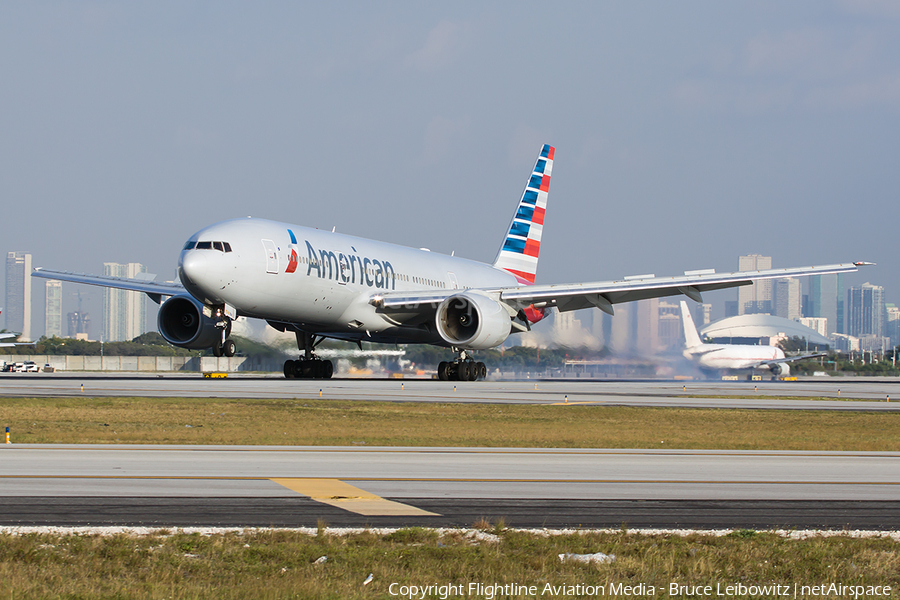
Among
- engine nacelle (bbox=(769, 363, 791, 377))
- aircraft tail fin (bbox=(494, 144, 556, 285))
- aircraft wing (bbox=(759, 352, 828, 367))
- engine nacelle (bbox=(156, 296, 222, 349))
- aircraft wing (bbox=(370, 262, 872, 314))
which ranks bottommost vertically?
engine nacelle (bbox=(769, 363, 791, 377))

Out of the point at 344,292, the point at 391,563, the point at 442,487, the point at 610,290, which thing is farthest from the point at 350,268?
the point at 391,563

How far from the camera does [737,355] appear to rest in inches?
3268

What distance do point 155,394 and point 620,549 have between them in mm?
25343

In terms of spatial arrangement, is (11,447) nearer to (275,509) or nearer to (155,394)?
(275,509)

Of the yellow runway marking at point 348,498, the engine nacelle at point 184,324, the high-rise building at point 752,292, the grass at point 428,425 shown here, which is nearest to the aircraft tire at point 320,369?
the engine nacelle at point 184,324

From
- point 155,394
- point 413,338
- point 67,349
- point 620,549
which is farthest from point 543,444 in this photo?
point 67,349

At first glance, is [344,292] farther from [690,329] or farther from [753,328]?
[753,328]

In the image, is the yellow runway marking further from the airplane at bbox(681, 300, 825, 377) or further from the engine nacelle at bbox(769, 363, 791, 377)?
the engine nacelle at bbox(769, 363, 791, 377)

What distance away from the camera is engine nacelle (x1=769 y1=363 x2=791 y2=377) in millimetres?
84875

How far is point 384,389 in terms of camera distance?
37500mm

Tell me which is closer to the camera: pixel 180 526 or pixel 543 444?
pixel 180 526

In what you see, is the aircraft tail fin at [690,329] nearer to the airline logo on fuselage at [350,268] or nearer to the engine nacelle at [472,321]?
the engine nacelle at [472,321]

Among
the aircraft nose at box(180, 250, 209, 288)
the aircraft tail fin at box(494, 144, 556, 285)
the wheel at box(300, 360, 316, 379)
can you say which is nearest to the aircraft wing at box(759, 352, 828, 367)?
the aircraft tail fin at box(494, 144, 556, 285)

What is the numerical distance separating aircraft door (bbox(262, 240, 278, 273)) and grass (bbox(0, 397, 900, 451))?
30.3 feet
